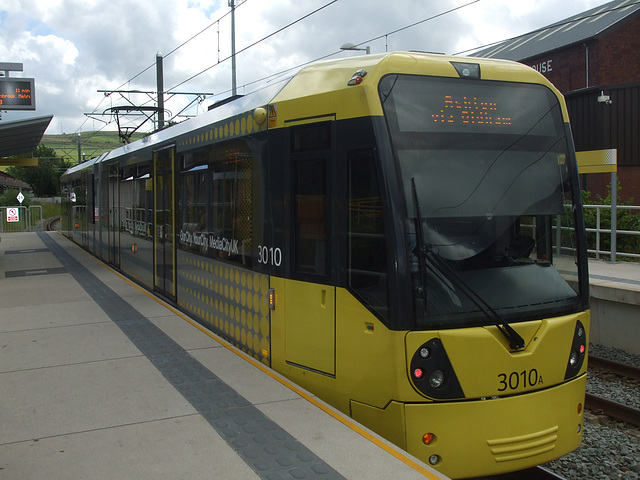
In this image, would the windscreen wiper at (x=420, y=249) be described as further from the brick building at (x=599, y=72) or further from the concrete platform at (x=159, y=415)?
the brick building at (x=599, y=72)

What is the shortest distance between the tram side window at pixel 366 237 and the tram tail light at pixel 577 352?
157cm

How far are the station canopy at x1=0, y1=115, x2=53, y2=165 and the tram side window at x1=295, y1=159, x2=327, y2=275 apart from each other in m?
11.5

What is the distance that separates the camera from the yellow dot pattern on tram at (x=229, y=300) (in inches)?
235

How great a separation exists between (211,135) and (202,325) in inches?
99.9

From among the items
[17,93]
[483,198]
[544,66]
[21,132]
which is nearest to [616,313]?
[483,198]

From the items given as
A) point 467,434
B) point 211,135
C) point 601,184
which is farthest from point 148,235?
point 601,184

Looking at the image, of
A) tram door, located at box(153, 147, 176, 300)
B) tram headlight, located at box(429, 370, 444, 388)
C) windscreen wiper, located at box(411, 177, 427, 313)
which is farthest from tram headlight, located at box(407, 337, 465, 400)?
tram door, located at box(153, 147, 176, 300)

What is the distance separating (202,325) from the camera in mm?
8203

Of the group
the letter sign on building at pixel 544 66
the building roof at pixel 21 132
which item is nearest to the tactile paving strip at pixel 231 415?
the building roof at pixel 21 132

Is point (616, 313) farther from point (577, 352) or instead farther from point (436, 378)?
point (436, 378)

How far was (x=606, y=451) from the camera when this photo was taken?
5.75 m

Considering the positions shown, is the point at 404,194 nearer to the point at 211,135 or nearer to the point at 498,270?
the point at 498,270

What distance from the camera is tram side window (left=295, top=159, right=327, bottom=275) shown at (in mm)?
4941

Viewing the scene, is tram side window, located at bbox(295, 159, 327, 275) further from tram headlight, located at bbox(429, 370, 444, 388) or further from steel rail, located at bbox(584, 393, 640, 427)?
steel rail, located at bbox(584, 393, 640, 427)
